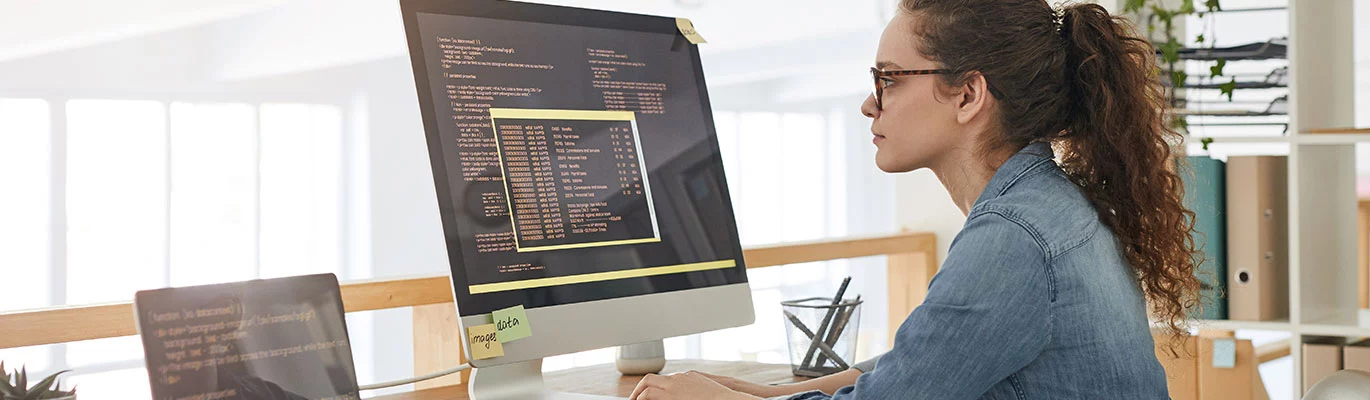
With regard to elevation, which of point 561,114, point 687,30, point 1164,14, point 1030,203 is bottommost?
point 1030,203

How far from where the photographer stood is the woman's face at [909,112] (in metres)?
1.13

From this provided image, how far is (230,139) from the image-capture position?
7.89 metres

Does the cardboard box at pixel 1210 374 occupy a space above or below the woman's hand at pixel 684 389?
below

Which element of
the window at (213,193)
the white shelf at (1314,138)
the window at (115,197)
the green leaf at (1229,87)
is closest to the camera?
the white shelf at (1314,138)

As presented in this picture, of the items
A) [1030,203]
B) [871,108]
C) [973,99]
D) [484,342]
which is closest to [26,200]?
[484,342]

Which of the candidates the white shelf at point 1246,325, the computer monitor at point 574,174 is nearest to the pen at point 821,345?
the computer monitor at point 574,174

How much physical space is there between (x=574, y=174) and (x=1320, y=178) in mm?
1609

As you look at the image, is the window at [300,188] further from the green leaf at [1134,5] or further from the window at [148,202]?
the green leaf at [1134,5]

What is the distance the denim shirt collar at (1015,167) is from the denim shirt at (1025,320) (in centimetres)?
2

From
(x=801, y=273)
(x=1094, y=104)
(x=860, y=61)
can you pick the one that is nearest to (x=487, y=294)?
(x=1094, y=104)

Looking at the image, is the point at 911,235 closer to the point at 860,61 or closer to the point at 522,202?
the point at 522,202

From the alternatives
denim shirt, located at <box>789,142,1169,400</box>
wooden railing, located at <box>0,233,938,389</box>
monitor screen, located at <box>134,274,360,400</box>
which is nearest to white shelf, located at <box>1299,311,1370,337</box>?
wooden railing, located at <box>0,233,938,389</box>

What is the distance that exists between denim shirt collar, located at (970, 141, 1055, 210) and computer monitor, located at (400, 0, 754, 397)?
427 mm

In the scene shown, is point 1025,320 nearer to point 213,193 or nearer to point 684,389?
point 684,389
